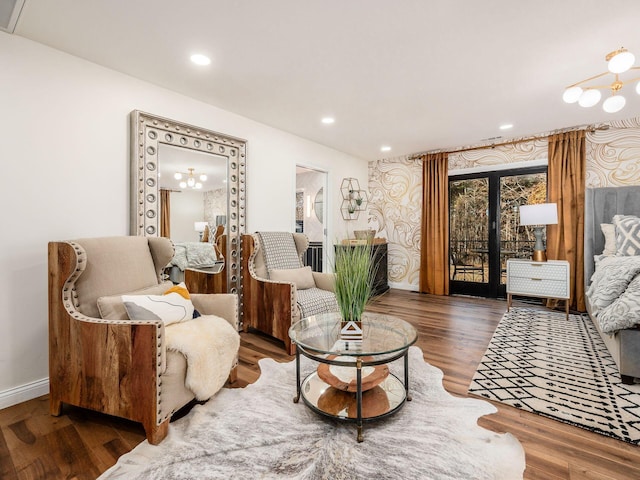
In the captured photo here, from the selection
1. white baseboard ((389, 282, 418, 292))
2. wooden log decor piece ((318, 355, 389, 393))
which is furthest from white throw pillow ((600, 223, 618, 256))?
wooden log decor piece ((318, 355, 389, 393))

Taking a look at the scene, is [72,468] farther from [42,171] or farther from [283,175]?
[283,175]

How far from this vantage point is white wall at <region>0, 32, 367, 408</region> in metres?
2.00

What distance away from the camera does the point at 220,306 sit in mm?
2133

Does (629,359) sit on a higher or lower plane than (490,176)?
lower

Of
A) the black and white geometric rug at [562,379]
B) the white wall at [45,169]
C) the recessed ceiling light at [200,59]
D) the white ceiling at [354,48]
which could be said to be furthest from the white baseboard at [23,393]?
the black and white geometric rug at [562,379]

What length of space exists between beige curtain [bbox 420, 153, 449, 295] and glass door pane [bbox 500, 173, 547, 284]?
0.78m

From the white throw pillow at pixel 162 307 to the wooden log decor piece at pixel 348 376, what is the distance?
921 millimetres

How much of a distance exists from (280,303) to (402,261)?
329 centimetres

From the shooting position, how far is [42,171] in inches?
83.7

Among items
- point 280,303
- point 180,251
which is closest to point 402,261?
point 280,303

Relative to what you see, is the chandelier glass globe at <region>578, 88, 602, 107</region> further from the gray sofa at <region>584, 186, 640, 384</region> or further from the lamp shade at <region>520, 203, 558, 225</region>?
the gray sofa at <region>584, 186, 640, 384</region>

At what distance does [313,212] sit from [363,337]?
3.80 m

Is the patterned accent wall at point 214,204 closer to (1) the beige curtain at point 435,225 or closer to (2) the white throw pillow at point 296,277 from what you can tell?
(2) the white throw pillow at point 296,277

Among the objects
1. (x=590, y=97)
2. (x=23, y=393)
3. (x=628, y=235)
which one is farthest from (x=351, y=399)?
(x=628, y=235)
